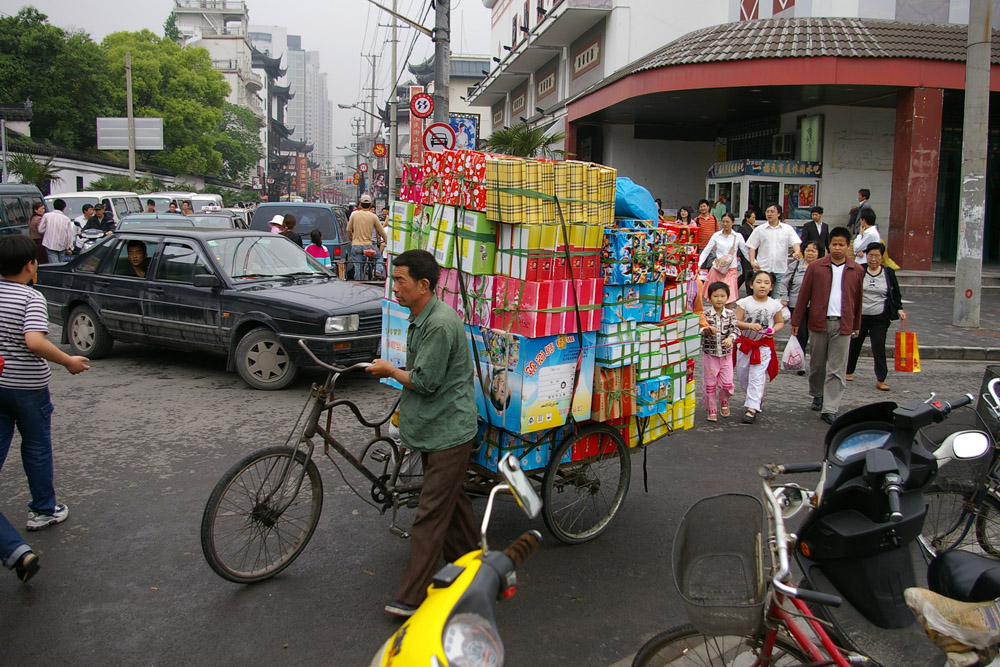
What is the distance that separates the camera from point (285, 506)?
397 cm

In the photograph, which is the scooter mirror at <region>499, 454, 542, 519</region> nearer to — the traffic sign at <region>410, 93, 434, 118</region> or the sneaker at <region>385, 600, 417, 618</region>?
the sneaker at <region>385, 600, 417, 618</region>

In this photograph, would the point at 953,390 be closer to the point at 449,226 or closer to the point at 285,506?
the point at 449,226

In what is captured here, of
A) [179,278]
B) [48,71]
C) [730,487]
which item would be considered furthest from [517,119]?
[730,487]

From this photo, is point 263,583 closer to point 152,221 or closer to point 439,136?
point 439,136

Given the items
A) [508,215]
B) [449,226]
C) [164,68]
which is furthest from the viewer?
[164,68]

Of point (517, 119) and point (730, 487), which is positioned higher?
point (517, 119)

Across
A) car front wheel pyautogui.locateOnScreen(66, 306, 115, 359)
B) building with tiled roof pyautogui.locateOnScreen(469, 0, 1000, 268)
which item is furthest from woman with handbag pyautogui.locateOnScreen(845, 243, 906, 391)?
building with tiled roof pyautogui.locateOnScreen(469, 0, 1000, 268)

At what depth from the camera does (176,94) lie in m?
49.8

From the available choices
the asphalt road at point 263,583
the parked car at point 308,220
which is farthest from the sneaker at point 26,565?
the parked car at point 308,220

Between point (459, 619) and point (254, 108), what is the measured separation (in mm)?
110407

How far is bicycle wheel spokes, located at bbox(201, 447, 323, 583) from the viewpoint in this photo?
12.4ft

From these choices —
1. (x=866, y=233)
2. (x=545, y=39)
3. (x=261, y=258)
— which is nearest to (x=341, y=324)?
(x=261, y=258)

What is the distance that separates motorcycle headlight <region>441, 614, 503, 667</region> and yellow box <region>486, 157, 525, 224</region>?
2405mm

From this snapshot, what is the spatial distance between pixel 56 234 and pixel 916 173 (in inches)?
703
